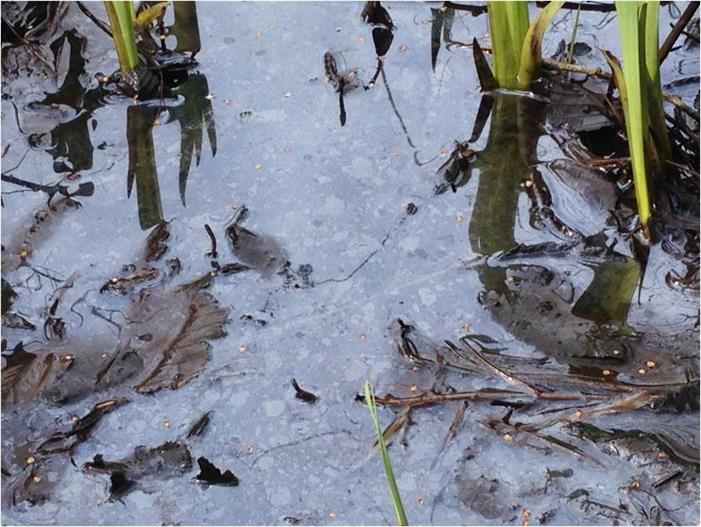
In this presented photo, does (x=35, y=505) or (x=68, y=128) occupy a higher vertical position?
(x=68, y=128)

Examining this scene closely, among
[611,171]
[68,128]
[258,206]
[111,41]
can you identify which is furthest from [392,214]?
[111,41]

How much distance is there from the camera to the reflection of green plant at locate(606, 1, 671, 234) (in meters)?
1.67

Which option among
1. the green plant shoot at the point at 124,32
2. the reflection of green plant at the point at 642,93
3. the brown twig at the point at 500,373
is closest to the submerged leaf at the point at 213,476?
the brown twig at the point at 500,373

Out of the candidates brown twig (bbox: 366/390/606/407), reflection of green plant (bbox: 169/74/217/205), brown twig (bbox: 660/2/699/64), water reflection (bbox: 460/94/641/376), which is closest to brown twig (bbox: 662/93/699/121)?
brown twig (bbox: 660/2/699/64)

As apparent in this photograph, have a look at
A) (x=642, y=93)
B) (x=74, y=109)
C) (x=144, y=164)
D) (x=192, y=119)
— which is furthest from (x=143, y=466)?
(x=642, y=93)

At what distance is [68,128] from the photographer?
7.12ft

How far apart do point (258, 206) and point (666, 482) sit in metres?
0.95

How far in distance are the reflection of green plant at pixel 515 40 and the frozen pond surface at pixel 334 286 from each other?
59 mm

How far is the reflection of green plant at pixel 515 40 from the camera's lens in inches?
80.1

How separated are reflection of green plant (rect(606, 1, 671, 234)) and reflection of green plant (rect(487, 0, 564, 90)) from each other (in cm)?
22

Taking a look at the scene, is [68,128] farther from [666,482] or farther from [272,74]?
[666,482]

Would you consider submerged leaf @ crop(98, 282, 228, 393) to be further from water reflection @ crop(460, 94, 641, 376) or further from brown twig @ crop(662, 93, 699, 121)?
brown twig @ crop(662, 93, 699, 121)

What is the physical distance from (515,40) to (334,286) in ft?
2.39

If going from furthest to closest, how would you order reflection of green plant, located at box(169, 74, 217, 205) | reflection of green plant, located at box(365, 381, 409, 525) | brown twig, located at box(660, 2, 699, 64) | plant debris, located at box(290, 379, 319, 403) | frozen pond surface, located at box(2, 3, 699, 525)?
reflection of green plant, located at box(169, 74, 217, 205) < brown twig, located at box(660, 2, 699, 64) < plant debris, located at box(290, 379, 319, 403) < frozen pond surface, located at box(2, 3, 699, 525) < reflection of green plant, located at box(365, 381, 409, 525)
